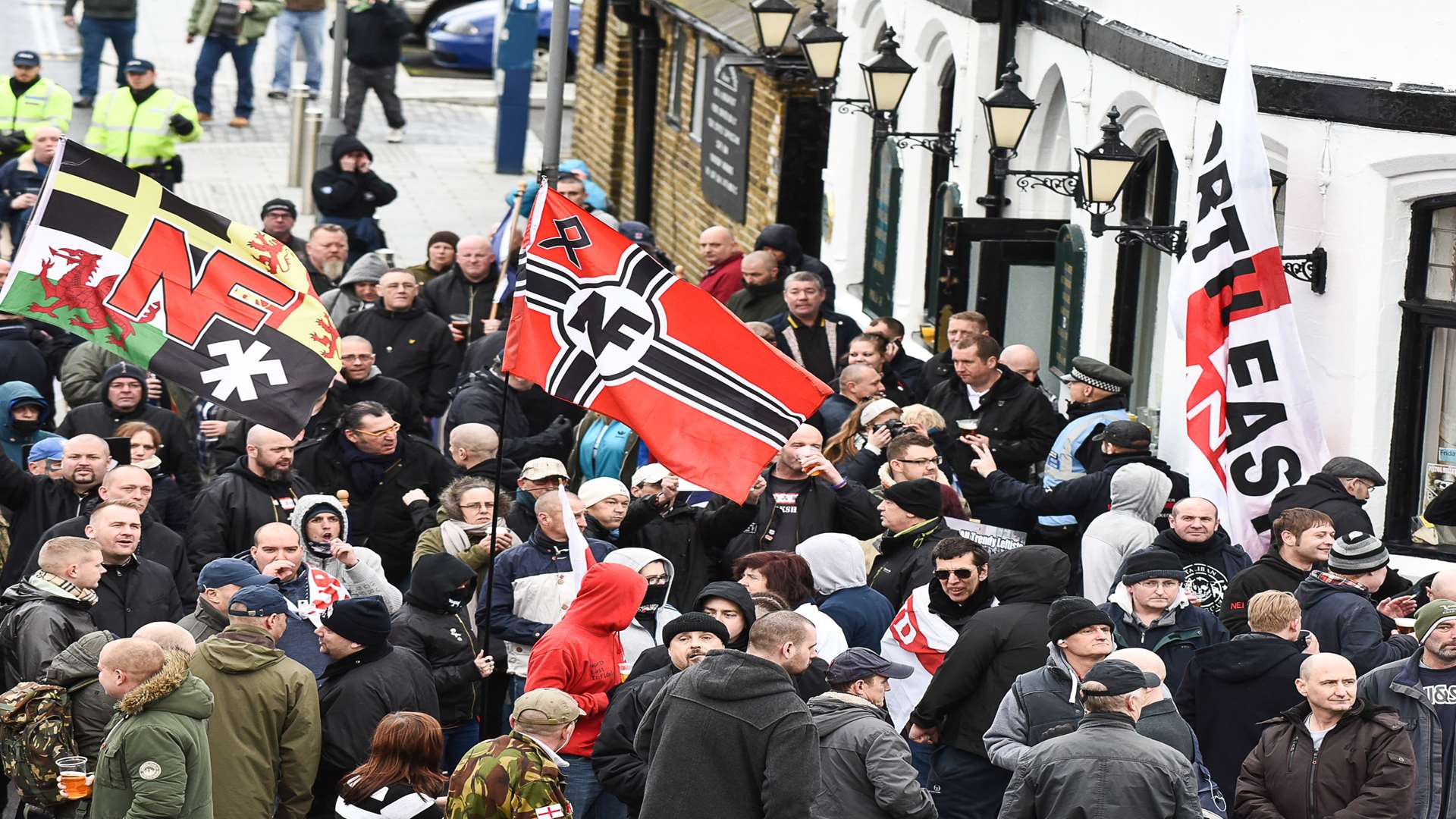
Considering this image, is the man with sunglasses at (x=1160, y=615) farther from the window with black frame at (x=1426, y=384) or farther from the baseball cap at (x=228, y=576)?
the baseball cap at (x=228, y=576)

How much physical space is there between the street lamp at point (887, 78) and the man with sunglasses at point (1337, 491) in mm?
5283

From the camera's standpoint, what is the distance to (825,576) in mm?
8844

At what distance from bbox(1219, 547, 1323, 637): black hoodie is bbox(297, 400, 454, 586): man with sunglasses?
408 centimetres

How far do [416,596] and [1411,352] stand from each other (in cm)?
498

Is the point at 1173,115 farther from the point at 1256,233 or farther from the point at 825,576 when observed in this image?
the point at 825,576

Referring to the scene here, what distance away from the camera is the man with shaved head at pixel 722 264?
1537 cm

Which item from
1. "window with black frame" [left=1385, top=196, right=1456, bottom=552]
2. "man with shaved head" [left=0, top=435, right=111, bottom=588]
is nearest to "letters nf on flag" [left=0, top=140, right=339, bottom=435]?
"man with shaved head" [left=0, top=435, right=111, bottom=588]

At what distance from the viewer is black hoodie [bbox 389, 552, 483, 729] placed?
28.5ft

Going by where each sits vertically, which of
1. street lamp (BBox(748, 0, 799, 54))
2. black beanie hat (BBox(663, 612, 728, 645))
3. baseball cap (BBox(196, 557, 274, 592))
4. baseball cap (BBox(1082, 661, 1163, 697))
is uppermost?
street lamp (BBox(748, 0, 799, 54))

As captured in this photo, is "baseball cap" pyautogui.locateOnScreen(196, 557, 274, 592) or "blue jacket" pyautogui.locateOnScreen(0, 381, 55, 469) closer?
"baseball cap" pyautogui.locateOnScreen(196, 557, 274, 592)

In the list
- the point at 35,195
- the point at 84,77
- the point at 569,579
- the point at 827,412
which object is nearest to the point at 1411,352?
the point at 827,412

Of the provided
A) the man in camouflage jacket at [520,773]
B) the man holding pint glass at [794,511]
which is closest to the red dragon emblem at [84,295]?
the man holding pint glass at [794,511]

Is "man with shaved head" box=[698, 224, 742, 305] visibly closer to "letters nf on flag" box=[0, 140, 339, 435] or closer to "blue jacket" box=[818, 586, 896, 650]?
"letters nf on flag" box=[0, 140, 339, 435]

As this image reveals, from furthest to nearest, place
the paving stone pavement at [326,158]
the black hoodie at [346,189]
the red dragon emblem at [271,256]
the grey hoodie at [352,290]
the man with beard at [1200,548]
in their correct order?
the paving stone pavement at [326,158], the black hoodie at [346,189], the grey hoodie at [352,290], the red dragon emblem at [271,256], the man with beard at [1200,548]
